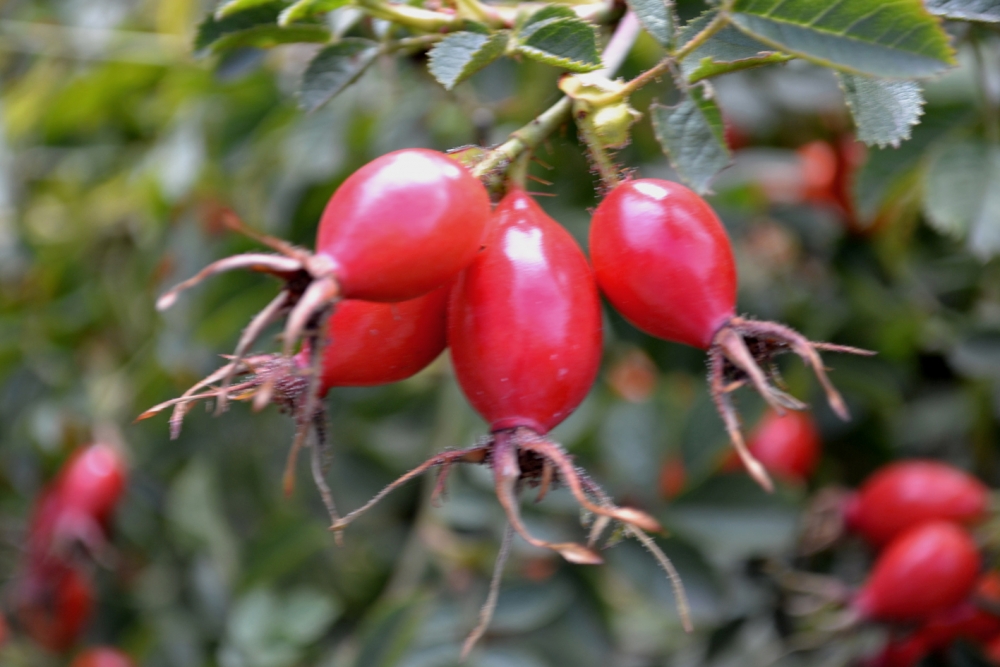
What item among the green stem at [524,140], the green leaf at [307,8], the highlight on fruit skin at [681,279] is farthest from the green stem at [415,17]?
the highlight on fruit skin at [681,279]

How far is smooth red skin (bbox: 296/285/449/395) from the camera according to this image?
0.76 meters

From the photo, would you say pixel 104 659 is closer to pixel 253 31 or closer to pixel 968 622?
pixel 253 31

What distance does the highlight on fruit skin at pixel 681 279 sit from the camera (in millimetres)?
750

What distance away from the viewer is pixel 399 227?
68cm

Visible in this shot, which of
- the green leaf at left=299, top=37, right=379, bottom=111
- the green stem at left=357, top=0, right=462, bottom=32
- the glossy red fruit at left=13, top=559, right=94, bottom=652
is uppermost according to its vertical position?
the green stem at left=357, top=0, right=462, bottom=32

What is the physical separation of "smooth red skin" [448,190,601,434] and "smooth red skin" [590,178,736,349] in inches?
1.3

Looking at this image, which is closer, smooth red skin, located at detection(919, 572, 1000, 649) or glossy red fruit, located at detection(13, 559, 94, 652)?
smooth red skin, located at detection(919, 572, 1000, 649)

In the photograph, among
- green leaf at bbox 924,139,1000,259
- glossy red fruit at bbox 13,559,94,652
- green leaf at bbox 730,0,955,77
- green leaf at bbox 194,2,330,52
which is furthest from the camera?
glossy red fruit at bbox 13,559,94,652

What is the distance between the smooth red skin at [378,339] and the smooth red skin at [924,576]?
992 millimetres

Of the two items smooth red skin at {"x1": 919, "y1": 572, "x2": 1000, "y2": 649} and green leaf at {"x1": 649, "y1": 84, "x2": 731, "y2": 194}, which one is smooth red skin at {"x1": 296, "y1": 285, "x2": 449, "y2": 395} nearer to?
green leaf at {"x1": 649, "y1": 84, "x2": 731, "y2": 194}

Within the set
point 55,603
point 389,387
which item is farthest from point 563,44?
point 55,603

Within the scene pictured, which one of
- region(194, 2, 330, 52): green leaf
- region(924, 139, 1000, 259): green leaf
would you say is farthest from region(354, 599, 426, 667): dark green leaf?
region(924, 139, 1000, 259): green leaf

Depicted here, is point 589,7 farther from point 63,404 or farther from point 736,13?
point 63,404

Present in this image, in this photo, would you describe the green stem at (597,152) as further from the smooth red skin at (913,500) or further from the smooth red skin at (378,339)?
the smooth red skin at (913,500)
